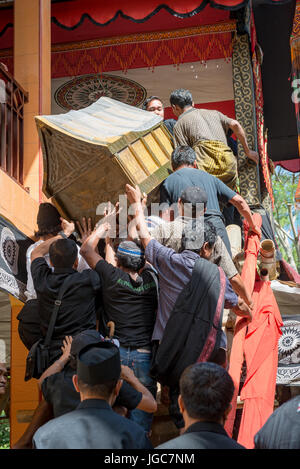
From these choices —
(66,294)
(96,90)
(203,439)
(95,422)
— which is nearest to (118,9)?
(96,90)

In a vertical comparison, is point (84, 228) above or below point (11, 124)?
below

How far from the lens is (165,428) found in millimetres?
5895

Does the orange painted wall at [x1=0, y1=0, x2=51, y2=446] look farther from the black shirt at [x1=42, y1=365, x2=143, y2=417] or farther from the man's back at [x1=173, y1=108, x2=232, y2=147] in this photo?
the black shirt at [x1=42, y1=365, x2=143, y2=417]

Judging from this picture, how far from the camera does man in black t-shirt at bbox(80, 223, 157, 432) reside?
4797 mm

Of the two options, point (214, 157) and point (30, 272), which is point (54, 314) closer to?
point (30, 272)

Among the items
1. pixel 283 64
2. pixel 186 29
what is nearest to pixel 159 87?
pixel 186 29

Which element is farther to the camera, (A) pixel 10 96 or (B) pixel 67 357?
(A) pixel 10 96

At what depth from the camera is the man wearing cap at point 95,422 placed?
3.13m

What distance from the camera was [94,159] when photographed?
5.82 m

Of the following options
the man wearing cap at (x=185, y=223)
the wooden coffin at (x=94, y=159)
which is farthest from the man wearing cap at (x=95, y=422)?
the wooden coffin at (x=94, y=159)

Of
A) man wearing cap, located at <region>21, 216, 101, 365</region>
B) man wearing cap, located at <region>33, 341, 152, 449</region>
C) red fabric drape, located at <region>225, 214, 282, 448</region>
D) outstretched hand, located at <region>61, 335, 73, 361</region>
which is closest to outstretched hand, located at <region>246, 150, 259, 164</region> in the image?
red fabric drape, located at <region>225, 214, 282, 448</region>

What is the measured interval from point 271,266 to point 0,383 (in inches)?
107

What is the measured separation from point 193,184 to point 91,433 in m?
2.88
